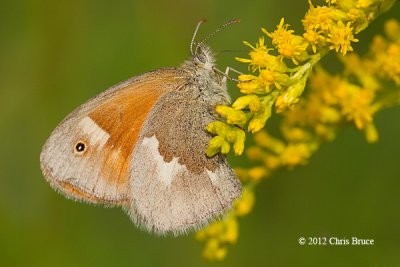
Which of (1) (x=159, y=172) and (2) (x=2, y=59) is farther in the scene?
(2) (x=2, y=59)

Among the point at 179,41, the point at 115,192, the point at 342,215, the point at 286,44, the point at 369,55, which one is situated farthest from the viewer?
the point at 179,41

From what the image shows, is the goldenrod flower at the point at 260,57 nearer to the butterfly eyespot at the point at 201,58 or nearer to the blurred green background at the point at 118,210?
the butterfly eyespot at the point at 201,58

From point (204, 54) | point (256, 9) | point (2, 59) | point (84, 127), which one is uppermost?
point (256, 9)

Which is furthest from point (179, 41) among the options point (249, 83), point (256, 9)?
point (249, 83)

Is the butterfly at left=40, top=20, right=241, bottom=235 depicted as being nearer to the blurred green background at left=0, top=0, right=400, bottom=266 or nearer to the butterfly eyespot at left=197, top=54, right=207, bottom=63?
the butterfly eyespot at left=197, top=54, right=207, bottom=63

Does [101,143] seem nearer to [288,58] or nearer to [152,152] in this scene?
[152,152]

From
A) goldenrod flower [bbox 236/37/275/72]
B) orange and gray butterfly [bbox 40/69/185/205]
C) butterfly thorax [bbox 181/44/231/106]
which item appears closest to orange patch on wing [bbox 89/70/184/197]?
orange and gray butterfly [bbox 40/69/185/205]

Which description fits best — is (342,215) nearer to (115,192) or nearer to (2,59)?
(115,192)

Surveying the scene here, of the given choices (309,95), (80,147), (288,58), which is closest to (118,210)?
(80,147)
